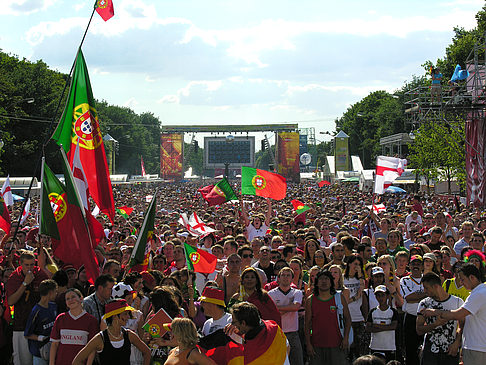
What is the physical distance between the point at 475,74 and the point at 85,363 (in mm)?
Result: 21719

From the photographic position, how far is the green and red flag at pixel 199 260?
1015cm

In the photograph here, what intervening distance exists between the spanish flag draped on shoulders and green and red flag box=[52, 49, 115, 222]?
5680 millimetres

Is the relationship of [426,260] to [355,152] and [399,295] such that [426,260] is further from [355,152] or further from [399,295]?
[355,152]

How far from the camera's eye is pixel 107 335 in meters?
6.32

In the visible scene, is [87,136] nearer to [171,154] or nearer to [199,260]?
[199,260]

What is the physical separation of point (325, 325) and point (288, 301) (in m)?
0.57

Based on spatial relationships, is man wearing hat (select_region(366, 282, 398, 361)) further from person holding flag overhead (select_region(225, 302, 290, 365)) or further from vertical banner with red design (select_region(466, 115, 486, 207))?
vertical banner with red design (select_region(466, 115, 486, 207))

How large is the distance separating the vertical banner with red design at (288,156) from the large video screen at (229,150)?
1581cm

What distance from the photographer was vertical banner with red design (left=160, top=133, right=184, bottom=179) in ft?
295

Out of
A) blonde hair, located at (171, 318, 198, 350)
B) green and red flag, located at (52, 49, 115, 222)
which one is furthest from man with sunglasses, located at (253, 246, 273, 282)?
blonde hair, located at (171, 318, 198, 350)

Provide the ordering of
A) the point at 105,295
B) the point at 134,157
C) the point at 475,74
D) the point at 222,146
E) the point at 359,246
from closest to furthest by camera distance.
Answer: the point at 105,295 → the point at 359,246 → the point at 475,74 → the point at 222,146 → the point at 134,157

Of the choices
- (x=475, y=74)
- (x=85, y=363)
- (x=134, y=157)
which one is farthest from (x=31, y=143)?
(x=134, y=157)

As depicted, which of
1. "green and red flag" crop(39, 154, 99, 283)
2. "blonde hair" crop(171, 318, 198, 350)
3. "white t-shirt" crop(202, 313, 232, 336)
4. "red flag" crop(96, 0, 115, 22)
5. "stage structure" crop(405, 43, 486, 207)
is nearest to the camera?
"blonde hair" crop(171, 318, 198, 350)

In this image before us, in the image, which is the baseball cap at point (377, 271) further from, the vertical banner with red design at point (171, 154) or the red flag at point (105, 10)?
the vertical banner with red design at point (171, 154)
